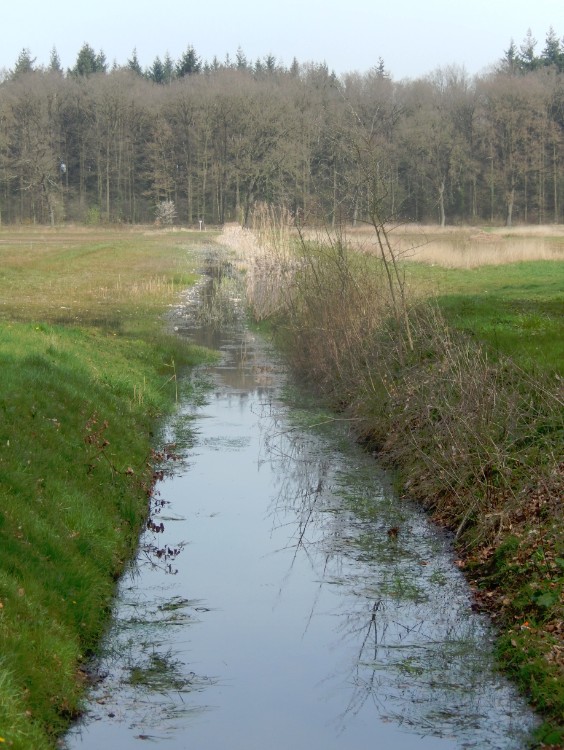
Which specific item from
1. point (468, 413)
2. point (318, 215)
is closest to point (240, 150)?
point (318, 215)

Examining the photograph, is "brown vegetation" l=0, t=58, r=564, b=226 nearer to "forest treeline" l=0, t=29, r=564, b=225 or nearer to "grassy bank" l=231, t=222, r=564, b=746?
"forest treeline" l=0, t=29, r=564, b=225

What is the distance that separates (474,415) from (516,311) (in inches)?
306

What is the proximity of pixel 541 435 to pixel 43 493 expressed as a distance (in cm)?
448

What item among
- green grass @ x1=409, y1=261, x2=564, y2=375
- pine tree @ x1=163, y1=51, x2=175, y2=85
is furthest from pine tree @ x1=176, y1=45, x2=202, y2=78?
green grass @ x1=409, y1=261, x2=564, y2=375

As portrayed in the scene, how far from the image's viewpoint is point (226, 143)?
81.1 m

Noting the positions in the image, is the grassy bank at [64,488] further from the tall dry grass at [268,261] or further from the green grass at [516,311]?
the green grass at [516,311]

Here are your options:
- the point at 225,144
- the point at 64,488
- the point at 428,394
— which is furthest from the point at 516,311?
the point at 225,144

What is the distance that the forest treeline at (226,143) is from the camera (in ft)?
251

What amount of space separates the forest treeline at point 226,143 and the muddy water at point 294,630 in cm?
6060

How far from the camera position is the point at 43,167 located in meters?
78.6

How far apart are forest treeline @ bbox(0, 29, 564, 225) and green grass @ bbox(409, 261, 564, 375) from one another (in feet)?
136

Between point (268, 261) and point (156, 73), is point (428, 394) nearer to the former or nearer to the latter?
point (268, 261)

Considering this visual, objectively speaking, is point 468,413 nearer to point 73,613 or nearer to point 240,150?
point 73,613

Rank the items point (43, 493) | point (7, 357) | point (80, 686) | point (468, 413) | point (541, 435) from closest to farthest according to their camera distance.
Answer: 1. point (80, 686)
2. point (43, 493)
3. point (541, 435)
4. point (468, 413)
5. point (7, 357)
